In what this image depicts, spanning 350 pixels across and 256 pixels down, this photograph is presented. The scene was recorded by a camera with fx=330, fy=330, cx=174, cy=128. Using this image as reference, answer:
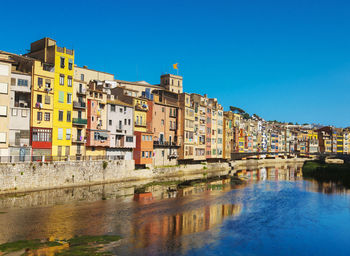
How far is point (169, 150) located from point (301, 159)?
11278 cm

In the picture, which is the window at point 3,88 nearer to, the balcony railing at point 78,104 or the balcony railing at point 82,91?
the balcony railing at point 78,104

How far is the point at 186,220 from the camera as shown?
33.9 meters

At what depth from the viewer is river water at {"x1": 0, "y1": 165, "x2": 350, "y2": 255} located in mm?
26155

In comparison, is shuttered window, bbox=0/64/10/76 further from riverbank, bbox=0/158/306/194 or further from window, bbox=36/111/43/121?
riverbank, bbox=0/158/306/194

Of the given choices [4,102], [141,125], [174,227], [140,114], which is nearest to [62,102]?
[4,102]

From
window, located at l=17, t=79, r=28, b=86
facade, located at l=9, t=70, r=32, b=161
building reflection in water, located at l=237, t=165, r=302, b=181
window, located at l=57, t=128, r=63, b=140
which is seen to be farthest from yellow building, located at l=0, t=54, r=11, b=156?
building reflection in water, located at l=237, t=165, r=302, b=181

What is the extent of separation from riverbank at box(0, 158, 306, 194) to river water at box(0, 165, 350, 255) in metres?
1.63

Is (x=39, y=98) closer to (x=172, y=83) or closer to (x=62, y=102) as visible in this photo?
(x=62, y=102)

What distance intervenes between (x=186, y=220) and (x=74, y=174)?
23834mm

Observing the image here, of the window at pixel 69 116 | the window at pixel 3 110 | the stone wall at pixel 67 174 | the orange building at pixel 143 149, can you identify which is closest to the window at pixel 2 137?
the window at pixel 3 110

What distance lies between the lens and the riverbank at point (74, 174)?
42.5m

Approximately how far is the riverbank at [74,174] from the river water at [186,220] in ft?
5.36

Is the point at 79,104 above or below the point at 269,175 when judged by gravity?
above

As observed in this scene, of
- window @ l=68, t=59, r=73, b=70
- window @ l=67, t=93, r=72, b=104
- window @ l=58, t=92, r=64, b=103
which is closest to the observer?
window @ l=58, t=92, r=64, b=103
